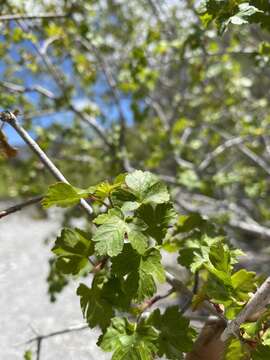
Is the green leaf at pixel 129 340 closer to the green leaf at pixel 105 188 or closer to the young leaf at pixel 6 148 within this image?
the green leaf at pixel 105 188

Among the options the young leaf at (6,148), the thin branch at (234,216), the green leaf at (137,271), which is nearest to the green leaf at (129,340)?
the green leaf at (137,271)

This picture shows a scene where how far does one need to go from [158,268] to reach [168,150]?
2605 millimetres

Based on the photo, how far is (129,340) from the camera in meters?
1.09

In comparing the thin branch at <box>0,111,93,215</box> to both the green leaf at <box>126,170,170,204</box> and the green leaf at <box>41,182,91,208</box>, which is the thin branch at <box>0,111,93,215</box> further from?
the green leaf at <box>126,170,170,204</box>

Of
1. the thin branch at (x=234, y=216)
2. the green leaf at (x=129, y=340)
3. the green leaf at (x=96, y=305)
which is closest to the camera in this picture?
the green leaf at (x=129, y=340)

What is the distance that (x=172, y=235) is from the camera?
1.46 metres

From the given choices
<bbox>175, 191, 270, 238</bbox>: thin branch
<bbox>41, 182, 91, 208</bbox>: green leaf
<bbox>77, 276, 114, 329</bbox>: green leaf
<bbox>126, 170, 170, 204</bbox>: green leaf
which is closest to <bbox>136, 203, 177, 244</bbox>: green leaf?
<bbox>126, 170, 170, 204</bbox>: green leaf

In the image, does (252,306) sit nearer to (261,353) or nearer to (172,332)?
(261,353)

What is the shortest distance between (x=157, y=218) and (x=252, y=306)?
0.32 m

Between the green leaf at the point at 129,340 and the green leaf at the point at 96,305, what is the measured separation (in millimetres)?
34

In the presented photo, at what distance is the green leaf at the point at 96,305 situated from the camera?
1.17 m

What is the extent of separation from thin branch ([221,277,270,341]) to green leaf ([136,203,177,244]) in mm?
271

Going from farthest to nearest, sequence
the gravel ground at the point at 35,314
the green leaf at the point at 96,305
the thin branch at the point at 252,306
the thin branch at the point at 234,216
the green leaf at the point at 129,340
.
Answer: the thin branch at the point at 234,216, the gravel ground at the point at 35,314, the green leaf at the point at 96,305, the green leaf at the point at 129,340, the thin branch at the point at 252,306

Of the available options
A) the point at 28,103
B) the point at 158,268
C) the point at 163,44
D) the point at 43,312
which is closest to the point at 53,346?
the point at 43,312
